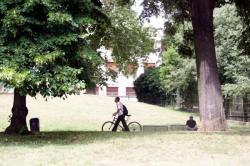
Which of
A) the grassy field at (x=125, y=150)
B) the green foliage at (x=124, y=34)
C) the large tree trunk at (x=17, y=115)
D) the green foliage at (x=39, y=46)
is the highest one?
the green foliage at (x=124, y=34)

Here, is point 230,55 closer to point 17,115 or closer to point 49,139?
point 17,115

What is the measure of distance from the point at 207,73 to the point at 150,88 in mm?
37669

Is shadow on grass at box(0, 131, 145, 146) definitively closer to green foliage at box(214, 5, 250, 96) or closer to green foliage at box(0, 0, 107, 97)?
green foliage at box(0, 0, 107, 97)

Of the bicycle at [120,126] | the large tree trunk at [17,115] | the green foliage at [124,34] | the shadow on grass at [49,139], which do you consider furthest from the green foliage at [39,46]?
the green foliage at [124,34]

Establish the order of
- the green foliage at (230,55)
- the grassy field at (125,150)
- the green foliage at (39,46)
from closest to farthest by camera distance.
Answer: the grassy field at (125,150), the green foliage at (39,46), the green foliage at (230,55)

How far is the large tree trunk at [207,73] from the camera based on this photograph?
19812 mm

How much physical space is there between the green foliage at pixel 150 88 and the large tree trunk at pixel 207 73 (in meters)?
36.1

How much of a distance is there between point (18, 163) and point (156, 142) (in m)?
4.70

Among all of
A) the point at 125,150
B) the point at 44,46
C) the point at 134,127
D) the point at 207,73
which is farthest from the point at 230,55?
the point at 125,150

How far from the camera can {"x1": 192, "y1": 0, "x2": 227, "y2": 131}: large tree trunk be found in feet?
65.0

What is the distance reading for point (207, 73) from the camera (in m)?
20.1

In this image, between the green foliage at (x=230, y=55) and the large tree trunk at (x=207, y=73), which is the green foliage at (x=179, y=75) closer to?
the green foliage at (x=230, y=55)

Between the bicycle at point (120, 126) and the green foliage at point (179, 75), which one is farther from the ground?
the green foliage at point (179, 75)

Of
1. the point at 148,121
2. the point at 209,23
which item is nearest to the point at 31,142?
the point at 209,23
